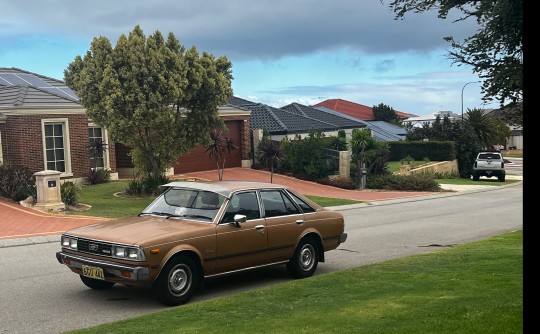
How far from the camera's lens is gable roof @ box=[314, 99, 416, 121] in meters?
87.4

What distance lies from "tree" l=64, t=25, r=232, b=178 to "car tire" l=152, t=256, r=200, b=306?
13076mm

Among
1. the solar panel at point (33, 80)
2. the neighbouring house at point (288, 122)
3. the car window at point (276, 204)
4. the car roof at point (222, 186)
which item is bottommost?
the car window at point (276, 204)

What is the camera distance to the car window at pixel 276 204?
945cm

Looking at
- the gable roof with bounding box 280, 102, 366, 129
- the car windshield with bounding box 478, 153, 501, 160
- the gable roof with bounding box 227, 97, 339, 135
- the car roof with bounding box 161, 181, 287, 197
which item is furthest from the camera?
the gable roof with bounding box 280, 102, 366, 129

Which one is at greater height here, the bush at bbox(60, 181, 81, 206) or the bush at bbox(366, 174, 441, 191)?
the bush at bbox(60, 181, 81, 206)

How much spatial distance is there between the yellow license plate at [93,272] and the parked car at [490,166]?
3393 cm

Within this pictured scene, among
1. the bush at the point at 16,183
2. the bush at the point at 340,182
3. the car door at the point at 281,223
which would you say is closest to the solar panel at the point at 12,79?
the bush at the point at 16,183

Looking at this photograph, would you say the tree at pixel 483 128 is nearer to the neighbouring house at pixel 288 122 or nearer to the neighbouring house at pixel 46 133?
the neighbouring house at pixel 288 122

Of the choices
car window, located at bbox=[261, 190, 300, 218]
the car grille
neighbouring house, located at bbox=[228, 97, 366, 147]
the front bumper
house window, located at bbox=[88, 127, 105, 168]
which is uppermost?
neighbouring house, located at bbox=[228, 97, 366, 147]

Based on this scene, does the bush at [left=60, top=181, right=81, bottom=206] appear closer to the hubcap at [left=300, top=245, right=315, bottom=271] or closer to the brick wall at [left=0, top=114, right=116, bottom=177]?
the brick wall at [left=0, top=114, right=116, bottom=177]

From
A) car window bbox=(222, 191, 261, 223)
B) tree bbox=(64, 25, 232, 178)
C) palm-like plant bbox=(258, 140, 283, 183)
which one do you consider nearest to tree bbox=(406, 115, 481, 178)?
palm-like plant bbox=(258, 140, 283, 183)

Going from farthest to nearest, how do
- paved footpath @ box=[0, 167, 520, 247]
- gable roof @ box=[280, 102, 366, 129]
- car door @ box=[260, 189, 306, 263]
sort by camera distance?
gable roof @ box=[280, 102, 366, 129], paved footpath @ box=[0, 167, 520, 247], car door @ box=[260, 189, 306, 263]

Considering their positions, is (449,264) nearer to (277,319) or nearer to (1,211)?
(277,319)

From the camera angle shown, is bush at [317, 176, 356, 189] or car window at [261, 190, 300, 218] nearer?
car window at [261, 190, 300, 218]
